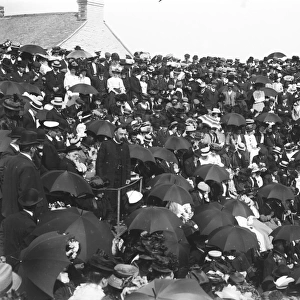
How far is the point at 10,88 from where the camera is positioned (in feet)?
36.9

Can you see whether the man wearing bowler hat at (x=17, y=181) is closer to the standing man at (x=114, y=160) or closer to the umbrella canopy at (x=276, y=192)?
the standing man at (x=114, y=160)

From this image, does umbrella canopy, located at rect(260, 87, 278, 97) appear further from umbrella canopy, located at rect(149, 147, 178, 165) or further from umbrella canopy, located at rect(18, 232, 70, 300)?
umbrella canopy, located at rect(18, 232, 70, 300)

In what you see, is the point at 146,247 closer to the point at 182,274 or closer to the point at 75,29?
the point at 182,274

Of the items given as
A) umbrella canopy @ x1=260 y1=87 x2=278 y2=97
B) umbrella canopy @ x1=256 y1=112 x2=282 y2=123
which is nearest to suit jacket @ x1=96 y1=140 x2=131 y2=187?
umbrella canopy @ x1=256 y1=112 x2=282 y2=123

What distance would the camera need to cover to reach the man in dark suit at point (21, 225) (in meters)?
6.02

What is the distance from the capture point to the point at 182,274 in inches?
272

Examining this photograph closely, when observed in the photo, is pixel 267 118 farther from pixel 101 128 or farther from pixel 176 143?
pixel 101 128

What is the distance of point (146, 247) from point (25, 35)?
24.7 meters

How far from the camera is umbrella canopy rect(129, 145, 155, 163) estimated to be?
9.97 meters

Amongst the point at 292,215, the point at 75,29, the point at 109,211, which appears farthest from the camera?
the point at 75,29

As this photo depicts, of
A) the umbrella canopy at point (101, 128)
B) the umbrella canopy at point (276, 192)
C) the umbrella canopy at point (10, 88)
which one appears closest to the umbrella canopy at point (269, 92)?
the umbrella canopy at point (276, 192)

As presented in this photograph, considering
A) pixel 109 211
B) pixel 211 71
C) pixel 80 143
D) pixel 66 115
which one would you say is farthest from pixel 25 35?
pixel 109 211

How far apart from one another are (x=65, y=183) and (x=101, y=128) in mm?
3091

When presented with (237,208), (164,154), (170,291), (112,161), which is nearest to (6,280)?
(170,291)
